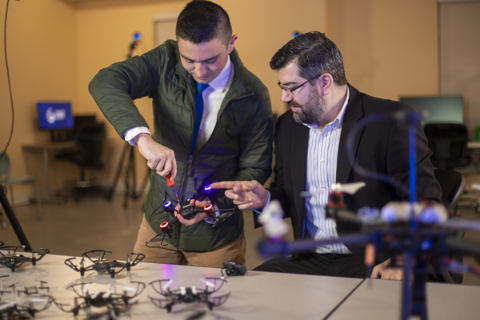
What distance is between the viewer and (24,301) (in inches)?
43.3

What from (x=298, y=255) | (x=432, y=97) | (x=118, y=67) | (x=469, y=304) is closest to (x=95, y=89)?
(x=118, y=67)

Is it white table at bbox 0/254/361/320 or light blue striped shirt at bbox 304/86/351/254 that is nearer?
white table at bbox 0/254/361/320

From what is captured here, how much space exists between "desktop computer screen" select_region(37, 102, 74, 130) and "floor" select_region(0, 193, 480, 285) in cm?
113

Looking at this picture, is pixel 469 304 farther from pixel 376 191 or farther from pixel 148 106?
pixel 148 106

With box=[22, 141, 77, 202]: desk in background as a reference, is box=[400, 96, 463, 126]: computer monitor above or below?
above

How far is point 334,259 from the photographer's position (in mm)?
1689

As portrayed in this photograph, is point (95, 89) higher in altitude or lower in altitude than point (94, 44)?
lower

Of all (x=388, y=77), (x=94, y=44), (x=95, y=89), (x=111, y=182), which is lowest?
(x=111, y=182)

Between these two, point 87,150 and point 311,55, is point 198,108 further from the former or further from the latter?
point 87,150

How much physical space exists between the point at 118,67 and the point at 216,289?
3.11 feet

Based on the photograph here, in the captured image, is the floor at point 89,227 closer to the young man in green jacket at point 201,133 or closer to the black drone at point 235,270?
the young man in green jacket at point 201,133

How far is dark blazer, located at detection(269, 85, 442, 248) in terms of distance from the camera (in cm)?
158

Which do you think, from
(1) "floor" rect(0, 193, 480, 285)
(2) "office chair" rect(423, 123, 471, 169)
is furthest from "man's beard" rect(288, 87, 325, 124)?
(2) "office chair" rect(423, 123, 471, 169)

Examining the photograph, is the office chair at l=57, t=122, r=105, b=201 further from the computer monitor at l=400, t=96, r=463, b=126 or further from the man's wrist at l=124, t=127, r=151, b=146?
→ the man's wrist at l=124, t=127, r=151, b=146
